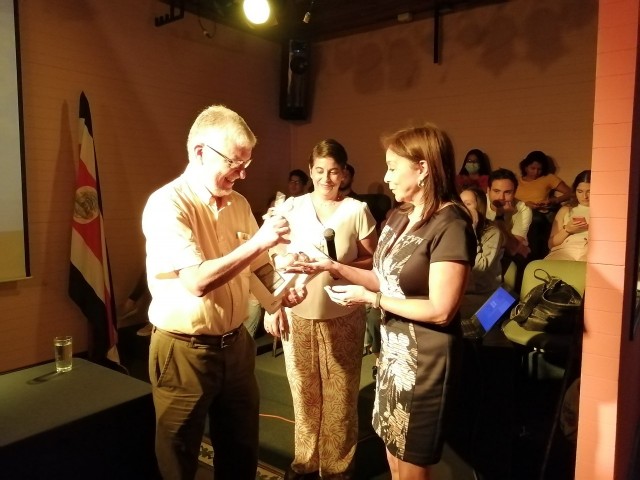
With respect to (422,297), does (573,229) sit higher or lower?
higher

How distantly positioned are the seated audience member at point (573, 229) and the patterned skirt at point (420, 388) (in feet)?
9.16

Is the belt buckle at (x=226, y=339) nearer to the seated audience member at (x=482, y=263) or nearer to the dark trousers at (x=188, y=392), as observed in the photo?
the dark trousers at (x=188, y=392)

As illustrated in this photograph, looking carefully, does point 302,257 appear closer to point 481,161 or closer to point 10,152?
point 10,152

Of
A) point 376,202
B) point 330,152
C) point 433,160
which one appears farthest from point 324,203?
point 376,202

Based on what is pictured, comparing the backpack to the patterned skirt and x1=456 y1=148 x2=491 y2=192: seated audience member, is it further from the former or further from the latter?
x1=456 y1=148 x2=491 y2=192: seated audience member

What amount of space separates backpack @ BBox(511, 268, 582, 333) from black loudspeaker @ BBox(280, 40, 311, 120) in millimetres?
4031

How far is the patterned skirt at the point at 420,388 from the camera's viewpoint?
157 centimetres

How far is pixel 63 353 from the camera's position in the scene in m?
1.87

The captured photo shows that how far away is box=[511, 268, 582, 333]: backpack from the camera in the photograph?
2688 millimetres

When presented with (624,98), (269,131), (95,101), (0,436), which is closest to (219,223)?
(0,436)

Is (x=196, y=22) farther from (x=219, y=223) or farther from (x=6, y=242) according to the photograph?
(x=219, y=223)

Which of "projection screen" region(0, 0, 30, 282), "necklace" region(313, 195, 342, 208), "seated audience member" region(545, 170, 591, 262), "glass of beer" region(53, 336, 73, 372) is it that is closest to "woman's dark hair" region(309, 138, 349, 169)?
"necklace" region(313, 195, 342, 208)

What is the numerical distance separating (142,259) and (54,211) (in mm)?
918

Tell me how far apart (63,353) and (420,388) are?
1.22 metres
